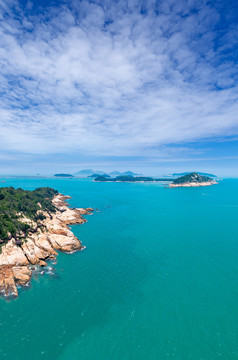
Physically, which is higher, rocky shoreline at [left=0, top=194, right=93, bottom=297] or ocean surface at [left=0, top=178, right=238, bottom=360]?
rocky shoreline at [left=0, top=194, right=93, bottom=297]

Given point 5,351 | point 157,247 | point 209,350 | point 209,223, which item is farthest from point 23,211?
point 209,223

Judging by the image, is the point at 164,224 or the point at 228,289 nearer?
the point at 228,289

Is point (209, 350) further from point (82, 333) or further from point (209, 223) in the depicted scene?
point (209, 223)

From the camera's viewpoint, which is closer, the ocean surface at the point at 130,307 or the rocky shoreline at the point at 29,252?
the ocean surface at the point at 130,307

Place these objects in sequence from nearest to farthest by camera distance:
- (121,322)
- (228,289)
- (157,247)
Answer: (121,322)
(228,289)
(157,247)

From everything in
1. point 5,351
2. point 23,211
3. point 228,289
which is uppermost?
point 23,211

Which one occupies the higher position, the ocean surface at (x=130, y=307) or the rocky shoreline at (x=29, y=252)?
the rocky shoreline at (x=29, y=252)

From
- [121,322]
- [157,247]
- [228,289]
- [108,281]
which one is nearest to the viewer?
[121,322]

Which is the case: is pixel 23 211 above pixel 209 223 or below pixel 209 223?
above

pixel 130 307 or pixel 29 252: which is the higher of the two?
pixel 29 252

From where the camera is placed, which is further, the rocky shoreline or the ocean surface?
the rocky shoreline

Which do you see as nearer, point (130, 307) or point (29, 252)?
point (130, 307)
